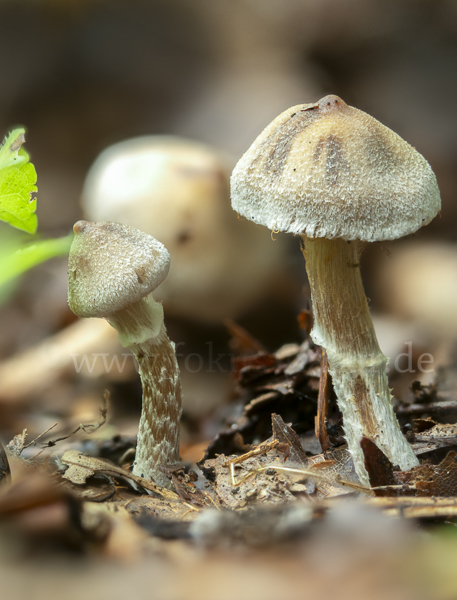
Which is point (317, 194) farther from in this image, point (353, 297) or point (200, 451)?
point (200, 451)

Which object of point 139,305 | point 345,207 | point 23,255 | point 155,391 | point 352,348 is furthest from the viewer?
point 155,391

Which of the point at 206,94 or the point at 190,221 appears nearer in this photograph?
the point at 190,221

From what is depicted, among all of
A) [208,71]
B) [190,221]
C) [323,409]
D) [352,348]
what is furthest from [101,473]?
[208,71]

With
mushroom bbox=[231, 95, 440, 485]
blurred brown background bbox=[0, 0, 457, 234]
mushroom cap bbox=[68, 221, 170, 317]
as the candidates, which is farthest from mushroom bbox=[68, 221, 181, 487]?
blurred brown background bbox=[0, 0, 457, 234]

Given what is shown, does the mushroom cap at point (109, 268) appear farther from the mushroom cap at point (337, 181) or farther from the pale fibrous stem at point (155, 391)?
the mushroom cap at point (337, 181)

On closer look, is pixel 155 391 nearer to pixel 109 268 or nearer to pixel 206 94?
pixel 109 268
